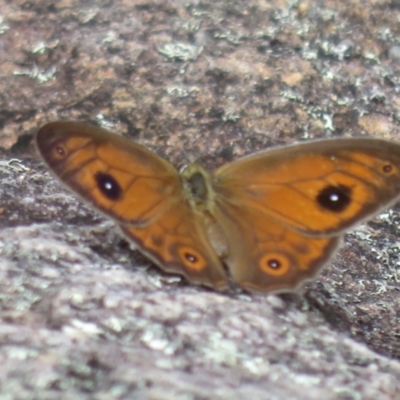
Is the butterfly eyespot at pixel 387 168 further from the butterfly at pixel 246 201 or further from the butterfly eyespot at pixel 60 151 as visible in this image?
the butterfly eyespot at pixel 60 151

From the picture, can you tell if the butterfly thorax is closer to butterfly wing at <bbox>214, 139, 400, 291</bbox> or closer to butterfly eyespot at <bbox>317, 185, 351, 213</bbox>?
butterfly wing at <bbox>214, 139, 400, 291</bbox>

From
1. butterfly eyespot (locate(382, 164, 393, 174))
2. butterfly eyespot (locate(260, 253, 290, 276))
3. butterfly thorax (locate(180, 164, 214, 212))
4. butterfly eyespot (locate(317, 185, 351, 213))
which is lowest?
butterfly eyespot (locate(260, 253, 290, 276))

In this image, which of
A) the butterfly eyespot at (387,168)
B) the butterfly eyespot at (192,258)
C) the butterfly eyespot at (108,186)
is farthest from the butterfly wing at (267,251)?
the butterfly eyespot at (108,186)

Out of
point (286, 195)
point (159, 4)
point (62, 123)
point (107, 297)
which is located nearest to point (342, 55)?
point (159, 4)

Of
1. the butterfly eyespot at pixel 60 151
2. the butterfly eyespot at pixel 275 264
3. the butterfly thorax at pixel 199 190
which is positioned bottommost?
the butterfly eyespot at pixel 60 151

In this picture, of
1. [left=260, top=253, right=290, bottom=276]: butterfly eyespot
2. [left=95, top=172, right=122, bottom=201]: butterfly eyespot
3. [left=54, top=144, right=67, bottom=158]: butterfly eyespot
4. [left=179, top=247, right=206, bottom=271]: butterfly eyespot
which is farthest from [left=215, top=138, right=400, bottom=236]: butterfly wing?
[left=54, top=144, right=67, bottom=158]: butterfly eyespot

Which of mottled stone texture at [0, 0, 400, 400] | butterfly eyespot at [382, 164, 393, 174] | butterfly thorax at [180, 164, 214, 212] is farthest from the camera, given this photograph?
butterfly thorax at [180, 164, 214, 212]

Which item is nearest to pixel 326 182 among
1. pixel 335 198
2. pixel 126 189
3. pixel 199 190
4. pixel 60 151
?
pixel 335 198

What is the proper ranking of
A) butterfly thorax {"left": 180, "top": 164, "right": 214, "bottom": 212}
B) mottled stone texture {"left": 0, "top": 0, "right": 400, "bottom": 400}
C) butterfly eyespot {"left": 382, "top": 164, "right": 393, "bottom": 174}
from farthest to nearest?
butterfly thorax {"left": 180, "top": 164, "right": 214, "bottom": 212} < butterfly eyespot {"left": 382, "top": 164, "right": 393, "bottom": 174} < mottled stone texture {"left": 0, "top": 0, "right": 400, "bottom": 400}
